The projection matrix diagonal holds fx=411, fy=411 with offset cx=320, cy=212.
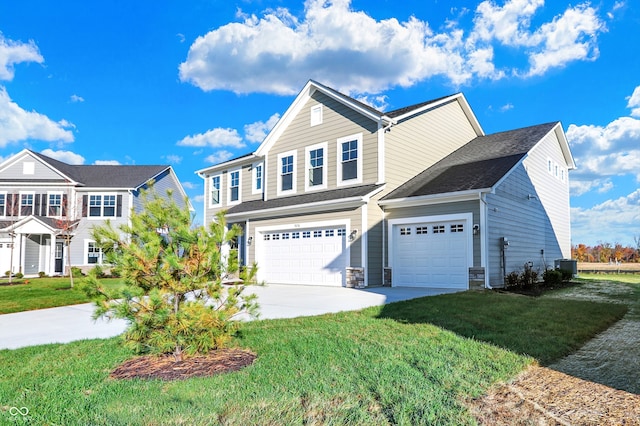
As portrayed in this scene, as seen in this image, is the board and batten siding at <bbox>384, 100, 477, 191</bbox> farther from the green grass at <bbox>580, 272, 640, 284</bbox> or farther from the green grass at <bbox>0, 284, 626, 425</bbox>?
the green grass at <bbox>580, 272, 640, 284</bbox>

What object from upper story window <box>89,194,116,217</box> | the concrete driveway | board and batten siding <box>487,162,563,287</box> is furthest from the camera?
upper story window <box>89,194,116,217</box>

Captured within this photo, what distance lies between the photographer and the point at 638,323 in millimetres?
7387

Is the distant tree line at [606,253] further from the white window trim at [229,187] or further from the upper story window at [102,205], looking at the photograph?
the upper story window at [102,205]

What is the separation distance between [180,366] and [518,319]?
573cm

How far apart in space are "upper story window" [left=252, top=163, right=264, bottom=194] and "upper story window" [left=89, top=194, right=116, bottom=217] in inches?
480

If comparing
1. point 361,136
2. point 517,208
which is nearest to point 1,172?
point 361,136

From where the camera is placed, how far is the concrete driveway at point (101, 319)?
655cm

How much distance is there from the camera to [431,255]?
A: 13.3 meters

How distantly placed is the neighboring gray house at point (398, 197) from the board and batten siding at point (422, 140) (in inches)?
2.4

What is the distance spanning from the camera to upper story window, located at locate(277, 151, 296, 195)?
17234 mm

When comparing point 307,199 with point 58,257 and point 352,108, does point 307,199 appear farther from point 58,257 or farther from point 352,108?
point 58,257

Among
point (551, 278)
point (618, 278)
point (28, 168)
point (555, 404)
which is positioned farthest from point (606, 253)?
point (28, 168)

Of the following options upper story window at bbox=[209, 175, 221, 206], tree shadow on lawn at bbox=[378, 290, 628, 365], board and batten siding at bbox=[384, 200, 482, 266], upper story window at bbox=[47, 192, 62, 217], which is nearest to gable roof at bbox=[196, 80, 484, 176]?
upper story window at bbox=[209, 175, 221, 206]

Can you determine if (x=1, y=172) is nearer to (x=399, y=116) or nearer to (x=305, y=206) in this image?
(x=305, y=206)
